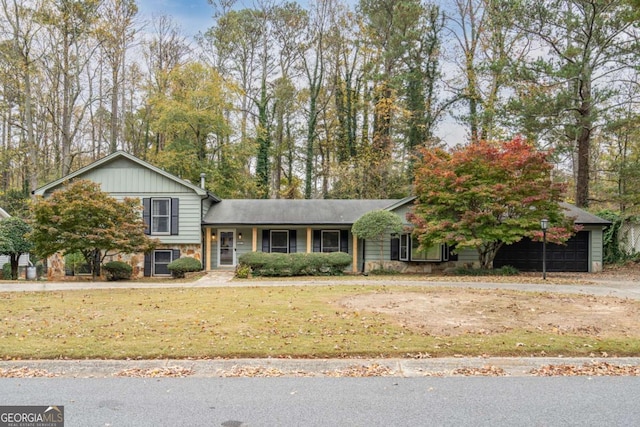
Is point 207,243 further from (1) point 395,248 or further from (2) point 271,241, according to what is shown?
(1) point 395,248

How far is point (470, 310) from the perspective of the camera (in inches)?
338

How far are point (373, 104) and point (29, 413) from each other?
2835 centimetres

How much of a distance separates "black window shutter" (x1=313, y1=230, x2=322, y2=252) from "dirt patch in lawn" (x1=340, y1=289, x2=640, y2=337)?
8.84 meters

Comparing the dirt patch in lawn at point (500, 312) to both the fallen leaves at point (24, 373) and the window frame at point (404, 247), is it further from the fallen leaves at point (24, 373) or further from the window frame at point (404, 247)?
the window frame at point (404, 247)

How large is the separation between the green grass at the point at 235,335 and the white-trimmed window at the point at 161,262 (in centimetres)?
866

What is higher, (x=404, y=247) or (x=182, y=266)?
(x=404, y=247)

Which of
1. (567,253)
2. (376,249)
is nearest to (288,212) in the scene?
(376,249)

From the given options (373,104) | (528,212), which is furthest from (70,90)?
(528,212)

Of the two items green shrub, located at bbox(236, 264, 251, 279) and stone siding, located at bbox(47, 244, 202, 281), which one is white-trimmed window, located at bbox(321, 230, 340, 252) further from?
stone siding, located at bbox(47, 244, 202, 281)

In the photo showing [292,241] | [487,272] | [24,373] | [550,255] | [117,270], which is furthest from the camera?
[292,241]

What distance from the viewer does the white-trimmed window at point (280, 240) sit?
65.1ft

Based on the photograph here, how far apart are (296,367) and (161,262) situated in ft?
49.1

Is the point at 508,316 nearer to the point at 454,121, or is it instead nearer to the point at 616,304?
the point at 616,304
